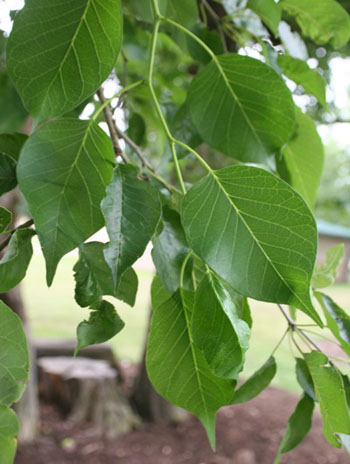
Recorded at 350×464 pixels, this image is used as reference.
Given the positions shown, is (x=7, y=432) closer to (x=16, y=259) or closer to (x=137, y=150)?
(x=16, y=259)

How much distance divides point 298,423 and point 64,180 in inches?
11.9

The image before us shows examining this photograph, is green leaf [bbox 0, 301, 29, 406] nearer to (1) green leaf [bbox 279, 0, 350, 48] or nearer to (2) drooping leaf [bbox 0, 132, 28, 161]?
(2) drooping leaf [bbox 0, 132, 28, 161]

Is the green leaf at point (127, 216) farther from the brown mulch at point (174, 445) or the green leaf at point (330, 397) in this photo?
the brown mulch at point (174, 445)

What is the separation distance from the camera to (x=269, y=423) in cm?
290

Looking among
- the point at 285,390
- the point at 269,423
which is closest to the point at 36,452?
the point at 269,423

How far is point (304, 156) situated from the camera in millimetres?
581

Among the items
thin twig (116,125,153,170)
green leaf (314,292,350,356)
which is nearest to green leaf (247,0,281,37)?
thin twig (116,125,153,170)

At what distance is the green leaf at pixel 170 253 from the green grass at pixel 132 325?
323 centimetres

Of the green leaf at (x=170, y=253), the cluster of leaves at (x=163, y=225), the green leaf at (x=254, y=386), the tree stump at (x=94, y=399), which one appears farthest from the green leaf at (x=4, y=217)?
the tree stump at (x=94, y=399)

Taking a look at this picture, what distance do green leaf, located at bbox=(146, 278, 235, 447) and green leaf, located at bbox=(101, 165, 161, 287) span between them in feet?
0.22

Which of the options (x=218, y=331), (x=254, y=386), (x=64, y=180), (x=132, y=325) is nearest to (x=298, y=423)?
(x=254, y=386)

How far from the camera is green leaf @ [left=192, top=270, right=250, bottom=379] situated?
32 cm

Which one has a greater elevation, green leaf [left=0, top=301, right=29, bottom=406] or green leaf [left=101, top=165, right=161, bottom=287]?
green leaf [left=101, top=165, right=161, bottom=287]

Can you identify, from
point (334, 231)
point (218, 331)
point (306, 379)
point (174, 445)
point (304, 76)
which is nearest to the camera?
point (218, 331)
